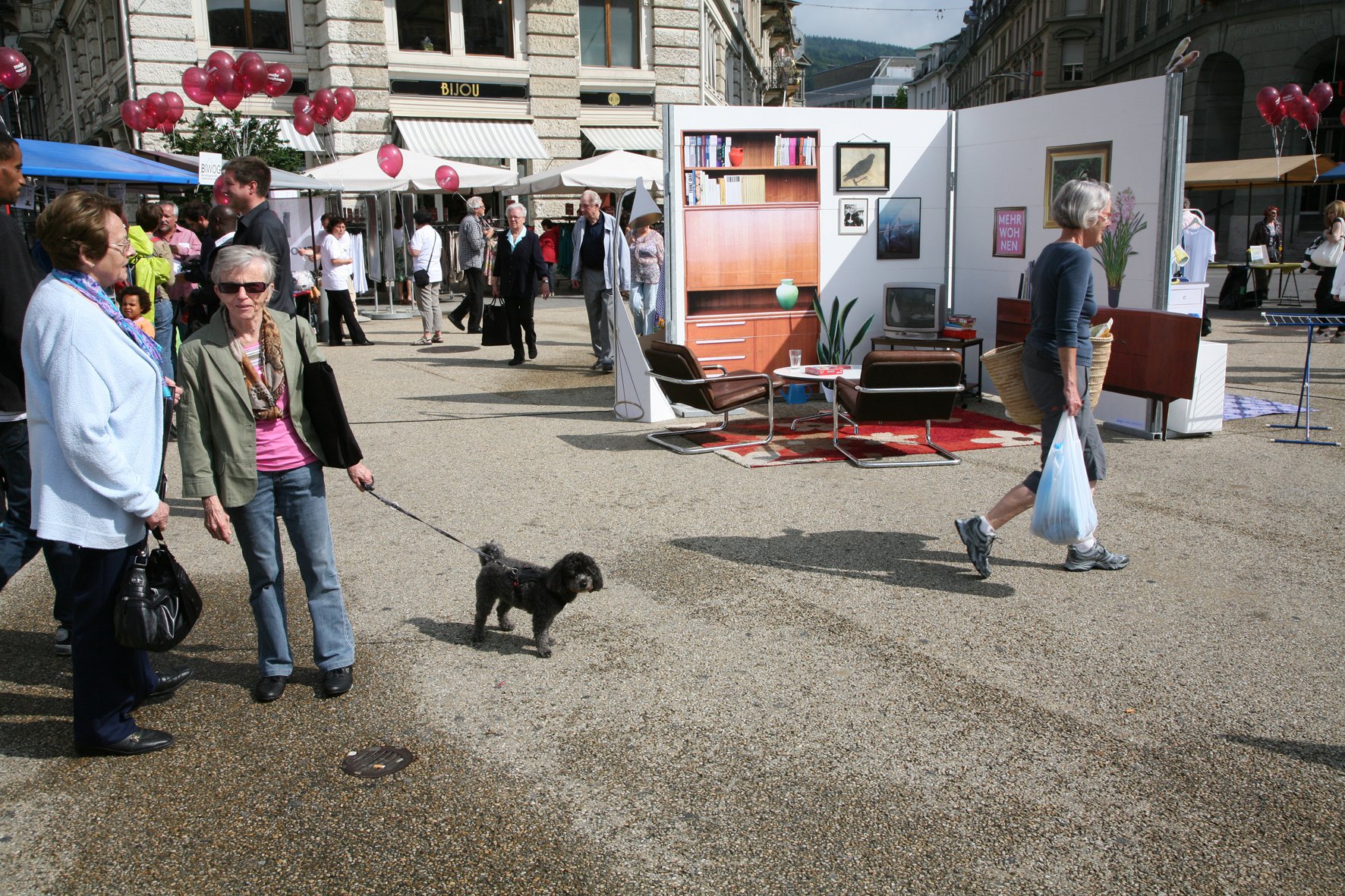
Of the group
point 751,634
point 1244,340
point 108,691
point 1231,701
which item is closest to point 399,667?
point 108,691

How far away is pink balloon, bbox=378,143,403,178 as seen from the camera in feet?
58.9

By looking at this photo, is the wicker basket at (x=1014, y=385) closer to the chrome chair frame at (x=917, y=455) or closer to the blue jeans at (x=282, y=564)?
the chrome chair frame at (x=917, y=455)

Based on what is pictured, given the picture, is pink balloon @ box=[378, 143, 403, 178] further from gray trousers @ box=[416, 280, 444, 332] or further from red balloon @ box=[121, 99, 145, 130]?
red balloon @ box=[121, 99, 145, 130]

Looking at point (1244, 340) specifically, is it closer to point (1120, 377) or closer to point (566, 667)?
point (1120, 377)

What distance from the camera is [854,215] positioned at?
34.0 feet

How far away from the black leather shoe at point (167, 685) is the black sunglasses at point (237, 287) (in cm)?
156

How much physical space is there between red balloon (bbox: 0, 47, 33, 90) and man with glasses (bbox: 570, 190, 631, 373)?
8920mm

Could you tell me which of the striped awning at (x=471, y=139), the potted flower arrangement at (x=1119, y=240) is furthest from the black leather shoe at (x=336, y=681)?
the striped awning at (x=471, y=139)

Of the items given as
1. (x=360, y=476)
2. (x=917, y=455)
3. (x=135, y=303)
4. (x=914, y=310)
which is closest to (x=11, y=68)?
(x=135, y=303)

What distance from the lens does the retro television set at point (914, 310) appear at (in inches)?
401

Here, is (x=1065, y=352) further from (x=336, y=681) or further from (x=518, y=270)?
(x=518, y=270)

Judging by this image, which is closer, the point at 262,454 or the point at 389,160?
the point at 262,454

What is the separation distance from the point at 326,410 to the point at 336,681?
1067 millimetres

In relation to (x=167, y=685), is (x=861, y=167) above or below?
above
